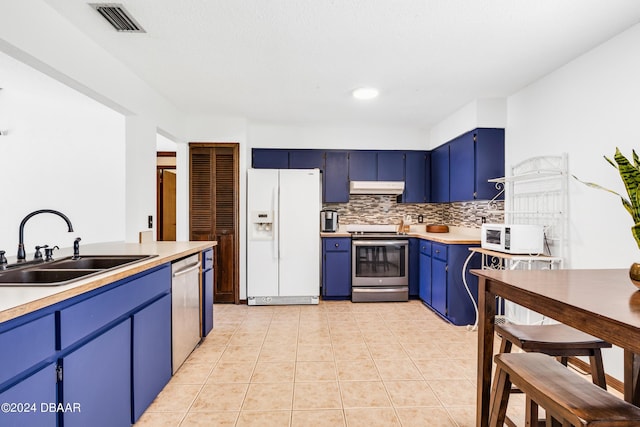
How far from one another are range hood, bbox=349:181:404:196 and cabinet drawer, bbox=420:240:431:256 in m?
0.85

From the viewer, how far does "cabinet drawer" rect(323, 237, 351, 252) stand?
427cm

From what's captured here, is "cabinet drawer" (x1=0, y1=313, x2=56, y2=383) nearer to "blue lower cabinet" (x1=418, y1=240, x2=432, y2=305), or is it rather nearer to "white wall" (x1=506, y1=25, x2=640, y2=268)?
"white wall" (x1=506, y1=25, x2=640, y2=268)

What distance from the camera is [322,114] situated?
4.10m

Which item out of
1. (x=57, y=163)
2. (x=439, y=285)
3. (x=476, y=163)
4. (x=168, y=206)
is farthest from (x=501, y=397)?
(x=168, y=206)

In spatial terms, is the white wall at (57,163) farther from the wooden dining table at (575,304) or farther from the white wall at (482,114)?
the white wall at (482,114)

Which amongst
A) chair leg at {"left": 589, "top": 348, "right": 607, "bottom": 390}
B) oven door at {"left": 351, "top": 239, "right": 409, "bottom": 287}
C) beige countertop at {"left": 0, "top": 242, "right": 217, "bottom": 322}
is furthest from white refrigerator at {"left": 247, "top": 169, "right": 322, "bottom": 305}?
chair leg at {"left": 589, "top": 348, "right": 607, "bottom": 390}

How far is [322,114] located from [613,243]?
121 inches

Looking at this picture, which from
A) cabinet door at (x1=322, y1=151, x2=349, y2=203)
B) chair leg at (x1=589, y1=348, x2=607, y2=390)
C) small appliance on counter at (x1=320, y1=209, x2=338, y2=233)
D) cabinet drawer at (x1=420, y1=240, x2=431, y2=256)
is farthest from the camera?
cabinet door at (x1=322, y1=151, x2=349, y2=203)

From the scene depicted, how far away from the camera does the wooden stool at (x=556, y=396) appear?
957mm

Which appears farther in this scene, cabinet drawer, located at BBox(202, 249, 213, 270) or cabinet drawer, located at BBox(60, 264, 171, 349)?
cabinet drawer, located at BBox(202, 249, 213, 270)

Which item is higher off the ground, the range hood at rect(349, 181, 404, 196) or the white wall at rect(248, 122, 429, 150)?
the white wall at rect(248, 122, 429, 150)

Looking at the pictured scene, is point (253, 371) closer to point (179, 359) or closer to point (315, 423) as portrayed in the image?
point (179, 359)

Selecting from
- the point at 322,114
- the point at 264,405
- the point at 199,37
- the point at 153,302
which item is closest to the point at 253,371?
the point at 264,405

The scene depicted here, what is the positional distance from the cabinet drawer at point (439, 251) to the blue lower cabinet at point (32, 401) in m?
3.34
